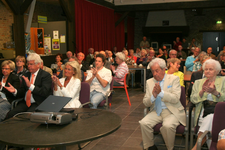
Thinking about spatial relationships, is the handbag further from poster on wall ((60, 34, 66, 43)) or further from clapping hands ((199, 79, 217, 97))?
poster on wall ((60, 34, 66, 43))

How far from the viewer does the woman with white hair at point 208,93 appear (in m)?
2.98

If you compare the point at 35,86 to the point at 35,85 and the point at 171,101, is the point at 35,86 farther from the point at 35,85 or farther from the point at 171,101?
the point at 171,101

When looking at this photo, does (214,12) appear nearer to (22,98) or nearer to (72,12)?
(72,12)

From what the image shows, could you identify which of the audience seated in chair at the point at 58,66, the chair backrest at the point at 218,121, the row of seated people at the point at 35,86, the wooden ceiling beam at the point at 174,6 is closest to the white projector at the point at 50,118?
the row of seated people at the point at 35,86

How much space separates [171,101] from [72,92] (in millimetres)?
1335

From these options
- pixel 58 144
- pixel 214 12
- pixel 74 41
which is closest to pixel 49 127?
pixel 58 144

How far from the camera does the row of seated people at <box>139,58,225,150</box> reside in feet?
9.63

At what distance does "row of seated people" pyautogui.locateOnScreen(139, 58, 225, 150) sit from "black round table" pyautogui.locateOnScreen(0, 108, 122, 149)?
34.3 inches

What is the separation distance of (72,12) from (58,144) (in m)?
8.08

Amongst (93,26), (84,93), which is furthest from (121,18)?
(84,93)

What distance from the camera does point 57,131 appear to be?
6.35 feet

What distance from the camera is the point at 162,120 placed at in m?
3.09

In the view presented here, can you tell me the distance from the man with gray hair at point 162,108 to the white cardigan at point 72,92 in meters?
0.97

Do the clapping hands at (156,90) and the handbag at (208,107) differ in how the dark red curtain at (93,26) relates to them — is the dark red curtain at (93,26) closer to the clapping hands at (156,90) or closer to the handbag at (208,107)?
the clapping hands at (156,90)
